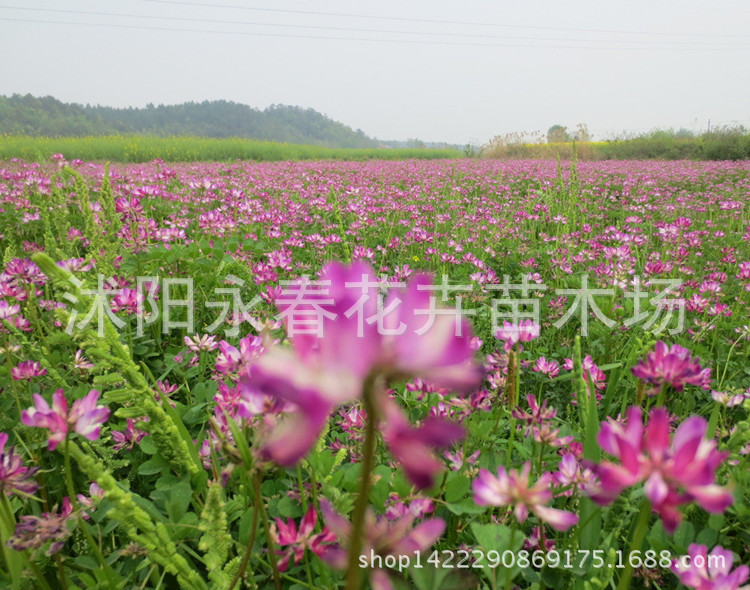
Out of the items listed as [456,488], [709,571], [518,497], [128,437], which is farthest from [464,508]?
[128,437]

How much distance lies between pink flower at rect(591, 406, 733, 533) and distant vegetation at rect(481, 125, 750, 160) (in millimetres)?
21945

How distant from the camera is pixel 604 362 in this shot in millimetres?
2656

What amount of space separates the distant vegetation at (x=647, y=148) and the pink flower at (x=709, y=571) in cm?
2146

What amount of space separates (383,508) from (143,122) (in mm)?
160566

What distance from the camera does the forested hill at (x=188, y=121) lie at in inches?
3088

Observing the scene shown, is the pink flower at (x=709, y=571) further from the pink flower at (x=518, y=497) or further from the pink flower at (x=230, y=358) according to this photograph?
the pink flower at (x=230, y=358)

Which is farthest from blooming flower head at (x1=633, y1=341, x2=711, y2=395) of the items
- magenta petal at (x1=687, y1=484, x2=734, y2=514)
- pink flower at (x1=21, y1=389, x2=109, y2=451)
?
pink flower at (x1=21, y1=389, x2=109, y2=451)

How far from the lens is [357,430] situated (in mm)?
1561

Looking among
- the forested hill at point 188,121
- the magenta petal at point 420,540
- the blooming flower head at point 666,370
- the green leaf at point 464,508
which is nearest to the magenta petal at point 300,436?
the magenta petal at point 420,540

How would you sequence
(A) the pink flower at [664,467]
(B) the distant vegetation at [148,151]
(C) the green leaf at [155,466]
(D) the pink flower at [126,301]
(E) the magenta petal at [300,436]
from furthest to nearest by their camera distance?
(B) the distant vegetation at [148,151]
(D) the pink flower at [126,301]
(C) the green leaf at [155,466]
(A) the pink flower at [664,467]
(E) the magenta petal at [300,436]

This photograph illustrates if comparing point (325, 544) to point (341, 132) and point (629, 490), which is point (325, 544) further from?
point (341, 132)

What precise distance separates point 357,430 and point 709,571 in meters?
1.00

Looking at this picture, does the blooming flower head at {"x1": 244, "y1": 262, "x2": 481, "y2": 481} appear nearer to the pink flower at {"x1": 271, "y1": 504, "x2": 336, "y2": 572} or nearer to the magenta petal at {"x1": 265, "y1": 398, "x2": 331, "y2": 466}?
the magenta petal at {"x1": 265, "y1": 398, "x2": 331, "y2": 466}

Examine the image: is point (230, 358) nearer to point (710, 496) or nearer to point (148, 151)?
point (710, 496)
